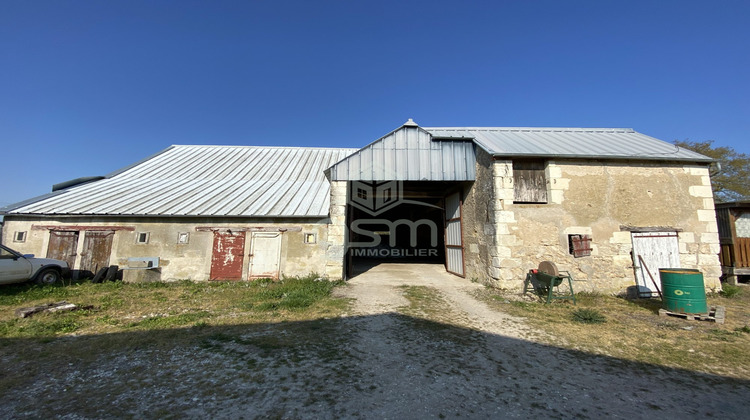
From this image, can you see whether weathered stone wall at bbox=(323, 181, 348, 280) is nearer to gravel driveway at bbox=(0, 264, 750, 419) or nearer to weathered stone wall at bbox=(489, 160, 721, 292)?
gravel driveway at bbox=(0, 264, 750, 419)

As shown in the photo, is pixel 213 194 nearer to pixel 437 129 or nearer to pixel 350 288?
pixel 350 288

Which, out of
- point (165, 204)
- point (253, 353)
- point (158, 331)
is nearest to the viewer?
point (253, 353)

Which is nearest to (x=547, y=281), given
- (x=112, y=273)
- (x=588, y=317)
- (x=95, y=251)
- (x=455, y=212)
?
(x=588, y=317)

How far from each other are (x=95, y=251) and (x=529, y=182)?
1468 cm

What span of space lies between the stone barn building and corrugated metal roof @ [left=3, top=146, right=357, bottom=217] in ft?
0.33

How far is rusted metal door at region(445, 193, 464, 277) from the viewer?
36.0ft

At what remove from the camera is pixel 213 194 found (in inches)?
456

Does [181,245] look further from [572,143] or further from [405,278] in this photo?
[572,143]

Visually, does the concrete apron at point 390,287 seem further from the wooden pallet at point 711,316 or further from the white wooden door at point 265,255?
the wooden pallet at point 711,316

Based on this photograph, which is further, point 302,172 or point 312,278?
point 302,172

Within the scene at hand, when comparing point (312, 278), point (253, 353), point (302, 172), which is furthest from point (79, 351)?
point (302, 172)

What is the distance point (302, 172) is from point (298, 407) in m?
12.9

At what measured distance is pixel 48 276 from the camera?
873 cm

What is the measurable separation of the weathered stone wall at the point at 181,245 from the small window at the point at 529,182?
644 cm
